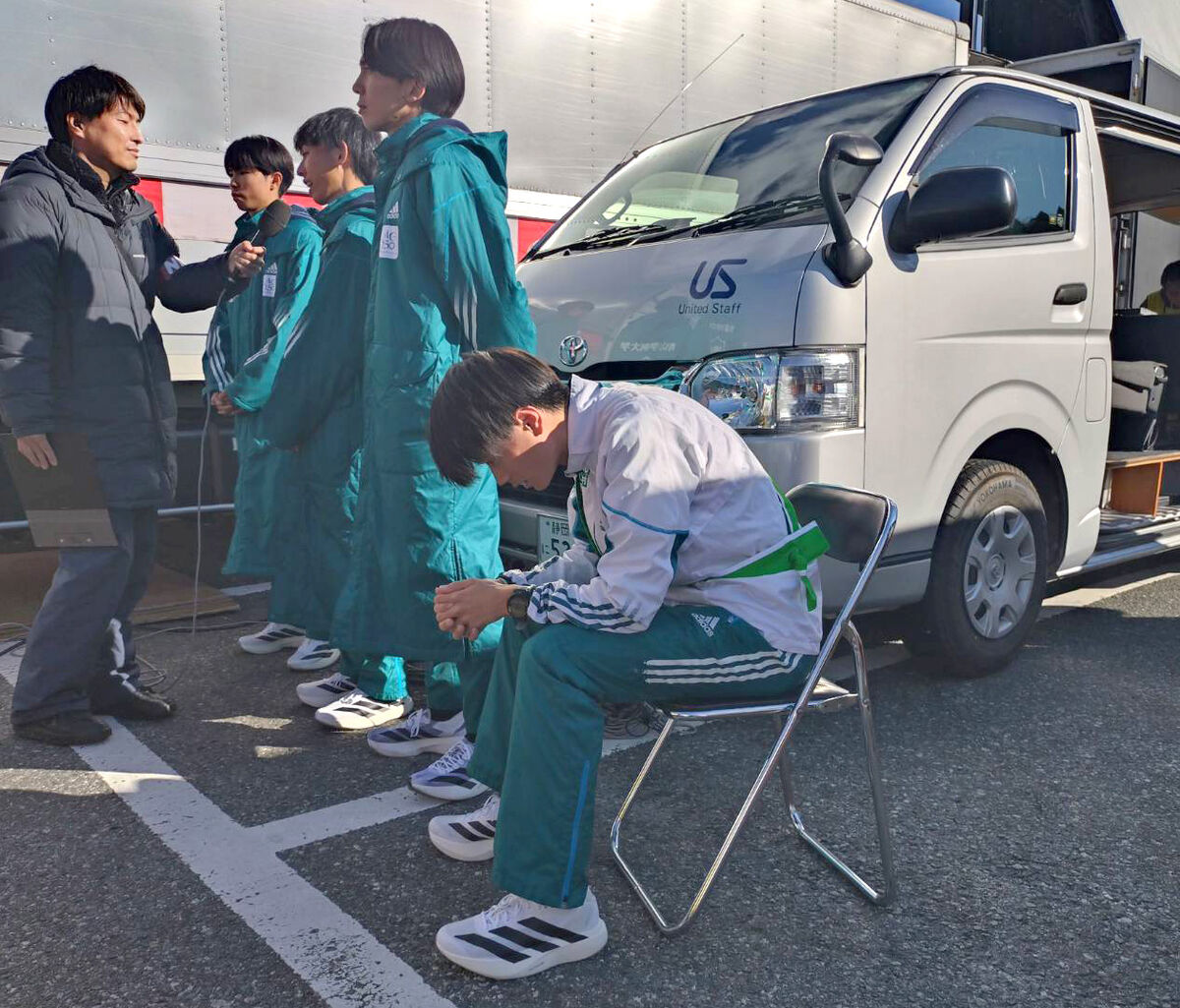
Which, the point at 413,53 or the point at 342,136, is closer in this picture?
the point at 413,53

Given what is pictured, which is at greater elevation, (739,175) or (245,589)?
(739,175)

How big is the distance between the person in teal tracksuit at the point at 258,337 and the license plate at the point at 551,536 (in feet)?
3.09

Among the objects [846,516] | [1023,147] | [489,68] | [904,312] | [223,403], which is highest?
[489,68]

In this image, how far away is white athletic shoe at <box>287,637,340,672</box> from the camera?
13.0 ft

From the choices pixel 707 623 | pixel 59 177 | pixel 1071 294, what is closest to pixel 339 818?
pixel 707 623

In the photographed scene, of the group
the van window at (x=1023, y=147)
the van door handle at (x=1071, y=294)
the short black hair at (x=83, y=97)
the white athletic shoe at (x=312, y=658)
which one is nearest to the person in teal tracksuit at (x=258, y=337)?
the white athletic shoe at (x=312, y=658)

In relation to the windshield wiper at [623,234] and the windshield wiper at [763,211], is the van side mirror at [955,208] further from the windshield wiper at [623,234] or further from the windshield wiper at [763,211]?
the windshield wiper at [623,234]

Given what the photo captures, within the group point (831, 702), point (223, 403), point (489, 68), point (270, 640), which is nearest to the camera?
point (831, 702)

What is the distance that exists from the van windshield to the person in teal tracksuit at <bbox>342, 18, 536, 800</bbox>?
97 centimetres

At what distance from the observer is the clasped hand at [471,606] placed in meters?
2.14

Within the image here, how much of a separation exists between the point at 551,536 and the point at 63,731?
5.17 ft

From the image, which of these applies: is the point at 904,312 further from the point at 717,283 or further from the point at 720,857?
the point at 720,857

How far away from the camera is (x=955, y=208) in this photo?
10.5 feet

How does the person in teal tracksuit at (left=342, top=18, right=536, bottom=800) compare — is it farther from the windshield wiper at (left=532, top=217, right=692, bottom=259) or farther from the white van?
the windshield wiper at (left=532, top=217, right=692, bottom=259)
